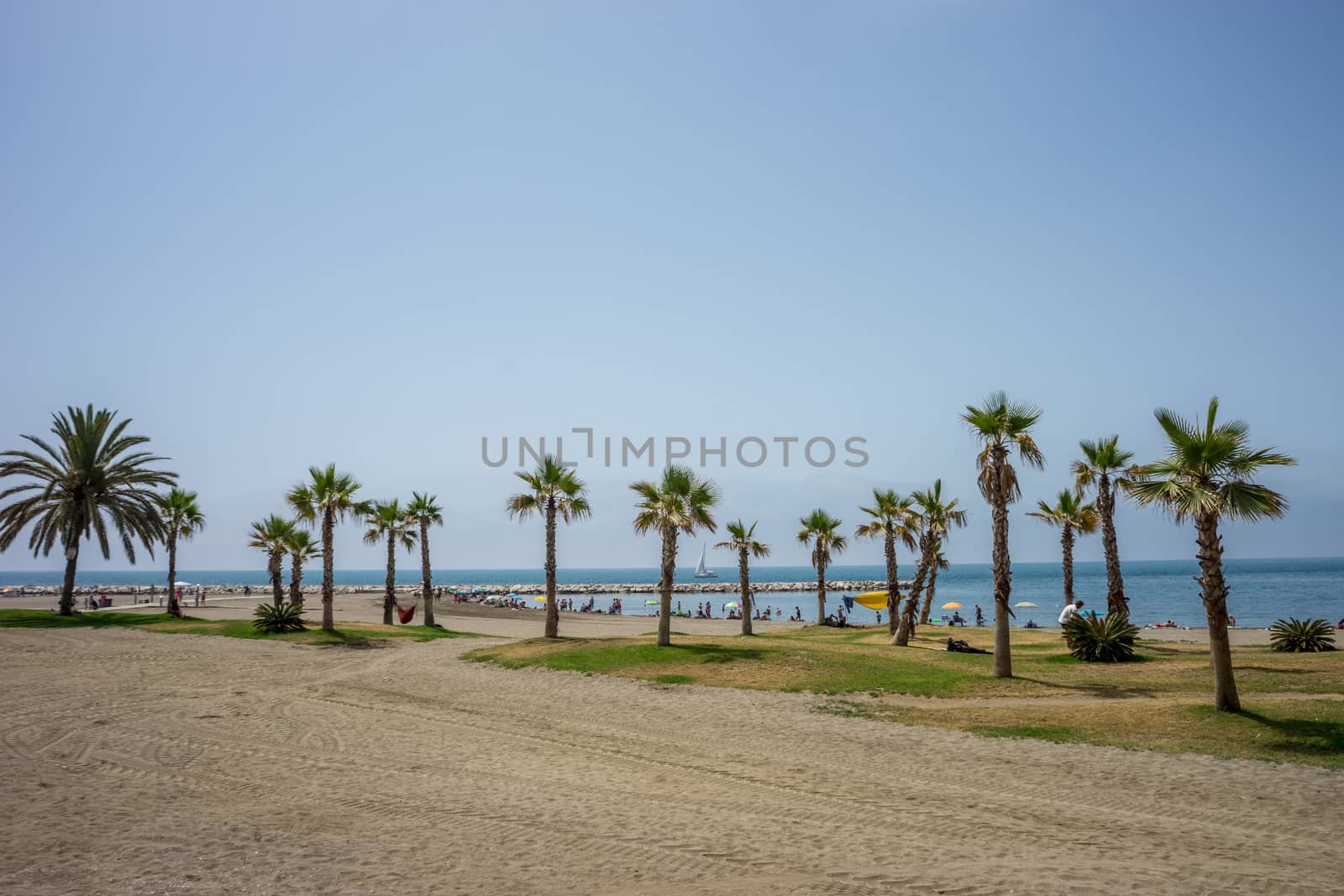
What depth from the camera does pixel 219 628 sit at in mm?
39844

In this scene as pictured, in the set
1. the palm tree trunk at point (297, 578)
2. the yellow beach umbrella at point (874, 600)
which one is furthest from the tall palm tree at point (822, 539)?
the palm tree trunk at point (297, 578)

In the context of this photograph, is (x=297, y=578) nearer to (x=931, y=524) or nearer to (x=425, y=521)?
(x=425, y=521)

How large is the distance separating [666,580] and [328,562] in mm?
19888

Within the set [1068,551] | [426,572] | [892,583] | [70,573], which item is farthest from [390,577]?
[1068,551]

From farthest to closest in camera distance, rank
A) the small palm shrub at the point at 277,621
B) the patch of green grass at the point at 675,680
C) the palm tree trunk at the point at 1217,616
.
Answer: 1. the small palm shrub at the point at 277,621
2. the patch of green grass at the point at 675,680
3. the palm tree trunk at the point at 1217,616

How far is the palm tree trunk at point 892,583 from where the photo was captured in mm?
39906

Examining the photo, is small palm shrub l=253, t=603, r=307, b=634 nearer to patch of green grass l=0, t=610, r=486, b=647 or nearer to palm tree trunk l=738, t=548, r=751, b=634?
patch of green grass l=0, t=610, r=486, b=647

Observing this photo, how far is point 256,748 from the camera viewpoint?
50.0 ft

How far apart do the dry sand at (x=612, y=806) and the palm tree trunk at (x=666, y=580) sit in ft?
32.6

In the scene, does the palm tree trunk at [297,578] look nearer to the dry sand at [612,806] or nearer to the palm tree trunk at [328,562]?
the palm tree trunk at [328,562]

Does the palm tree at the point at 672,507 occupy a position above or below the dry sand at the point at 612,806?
above

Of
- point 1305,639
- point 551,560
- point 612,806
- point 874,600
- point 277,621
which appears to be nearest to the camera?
point 612,806

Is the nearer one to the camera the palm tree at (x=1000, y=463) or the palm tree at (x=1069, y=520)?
the palm tree at (x=1000, y=463)

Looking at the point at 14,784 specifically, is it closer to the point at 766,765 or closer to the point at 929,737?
the point at 766,765
